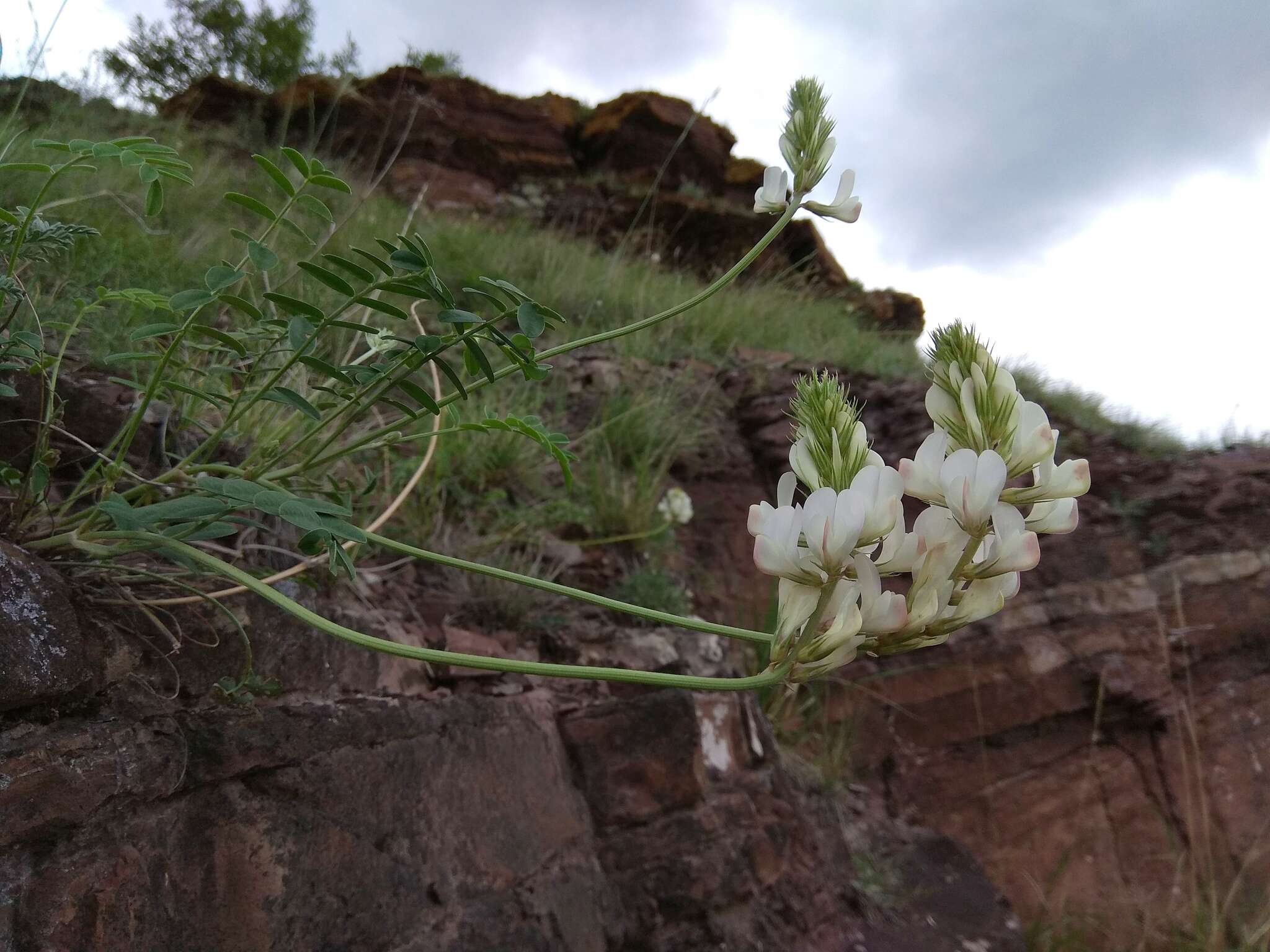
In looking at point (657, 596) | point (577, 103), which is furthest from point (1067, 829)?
point (577, 103)

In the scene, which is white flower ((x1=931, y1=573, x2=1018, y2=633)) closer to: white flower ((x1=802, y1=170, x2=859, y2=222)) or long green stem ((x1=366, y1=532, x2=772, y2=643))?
long green stem ((x1=366, y1=532, x2=772, y2=643))

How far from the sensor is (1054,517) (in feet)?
2.56

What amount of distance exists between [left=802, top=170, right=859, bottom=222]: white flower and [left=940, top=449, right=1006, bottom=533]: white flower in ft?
1.58

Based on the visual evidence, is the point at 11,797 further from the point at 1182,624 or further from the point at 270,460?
the point at 1182,624

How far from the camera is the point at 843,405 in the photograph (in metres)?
0.70

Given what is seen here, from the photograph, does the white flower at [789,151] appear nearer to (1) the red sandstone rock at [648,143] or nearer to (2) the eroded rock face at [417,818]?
(2) the eroded rock face at [417,818]

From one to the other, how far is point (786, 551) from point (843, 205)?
0.57m

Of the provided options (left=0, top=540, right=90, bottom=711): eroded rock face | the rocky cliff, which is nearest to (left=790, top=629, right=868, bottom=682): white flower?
(left=0, top=540, right=90, bottom=711): eroded rock face

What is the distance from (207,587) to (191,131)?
6.90 meters

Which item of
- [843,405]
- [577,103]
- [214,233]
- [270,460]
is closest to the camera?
→ [843,405]

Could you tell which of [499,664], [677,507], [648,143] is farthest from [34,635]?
[648,143]

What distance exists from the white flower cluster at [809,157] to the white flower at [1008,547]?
0.50m

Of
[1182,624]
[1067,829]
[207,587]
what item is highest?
[207,587]

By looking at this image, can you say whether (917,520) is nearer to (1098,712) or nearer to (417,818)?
(417,818)
